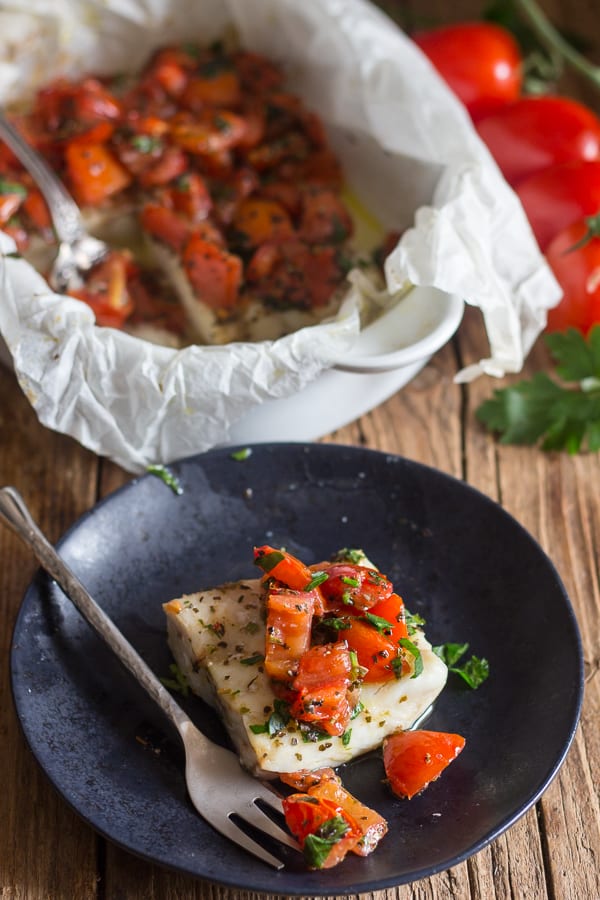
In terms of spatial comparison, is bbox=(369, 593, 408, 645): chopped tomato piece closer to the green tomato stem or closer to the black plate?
the black plate

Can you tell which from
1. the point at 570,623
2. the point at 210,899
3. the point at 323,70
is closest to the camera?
the point at 210,899

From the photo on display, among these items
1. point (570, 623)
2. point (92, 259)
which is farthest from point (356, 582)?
point (92, 259)

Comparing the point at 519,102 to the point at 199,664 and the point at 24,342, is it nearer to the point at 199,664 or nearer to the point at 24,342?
the point at 24,342

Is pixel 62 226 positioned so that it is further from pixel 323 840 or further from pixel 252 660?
pixel 323 840

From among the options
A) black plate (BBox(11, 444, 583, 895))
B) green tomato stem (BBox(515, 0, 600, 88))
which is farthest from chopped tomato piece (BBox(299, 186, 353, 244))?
green tomato stem (BBox(515, 0, 600, 88))

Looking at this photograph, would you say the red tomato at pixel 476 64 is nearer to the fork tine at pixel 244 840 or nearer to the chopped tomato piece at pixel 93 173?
the chopped tomato piece at pixel 93 173
